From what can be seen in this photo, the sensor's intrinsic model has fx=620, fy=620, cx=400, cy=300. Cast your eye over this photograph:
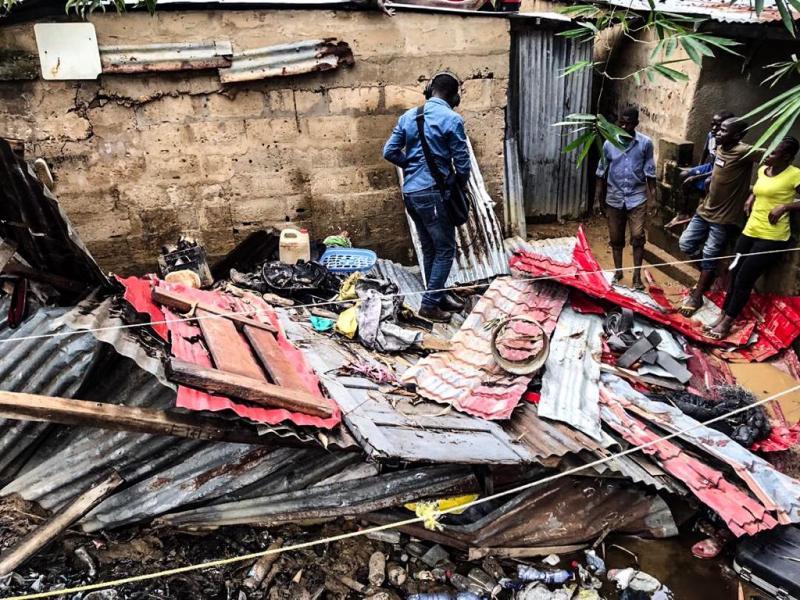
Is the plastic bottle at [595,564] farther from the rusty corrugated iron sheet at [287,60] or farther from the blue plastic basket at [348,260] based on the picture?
the rusty corrugated iron sheet at [287,60]

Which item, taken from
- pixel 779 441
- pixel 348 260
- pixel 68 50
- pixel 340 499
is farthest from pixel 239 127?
pixel 779 441

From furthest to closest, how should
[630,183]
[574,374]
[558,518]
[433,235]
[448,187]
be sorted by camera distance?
[630,183] → [433,235] → [448,187] → [574,374] → [558,518]

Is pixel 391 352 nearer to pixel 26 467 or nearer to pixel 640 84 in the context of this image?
pixel 26 467

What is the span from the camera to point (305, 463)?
3816 mm

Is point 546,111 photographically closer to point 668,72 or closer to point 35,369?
point 668,72

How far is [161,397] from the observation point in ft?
12.4

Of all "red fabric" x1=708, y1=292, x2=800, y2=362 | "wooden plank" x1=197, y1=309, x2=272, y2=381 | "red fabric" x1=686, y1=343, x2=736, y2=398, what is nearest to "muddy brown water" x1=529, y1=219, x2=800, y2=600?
"red fabric" x1=686, y1=343, x2=736, y2=398

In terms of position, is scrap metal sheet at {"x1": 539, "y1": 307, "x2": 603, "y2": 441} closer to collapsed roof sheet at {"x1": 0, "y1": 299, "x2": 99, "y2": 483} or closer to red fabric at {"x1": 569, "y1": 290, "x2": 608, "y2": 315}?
red fabric at {"x1": 569, "y1": 290, "x2": 608, "y2": 315}

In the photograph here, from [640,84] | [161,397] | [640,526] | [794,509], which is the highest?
[640,84]

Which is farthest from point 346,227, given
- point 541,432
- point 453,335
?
point 541,432

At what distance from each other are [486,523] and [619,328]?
2.54m

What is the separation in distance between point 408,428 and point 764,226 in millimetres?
4073

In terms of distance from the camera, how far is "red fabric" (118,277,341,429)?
3064 millimetres

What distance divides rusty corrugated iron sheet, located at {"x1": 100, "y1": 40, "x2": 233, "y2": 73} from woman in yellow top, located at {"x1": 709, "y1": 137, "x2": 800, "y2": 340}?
5.26 meters
